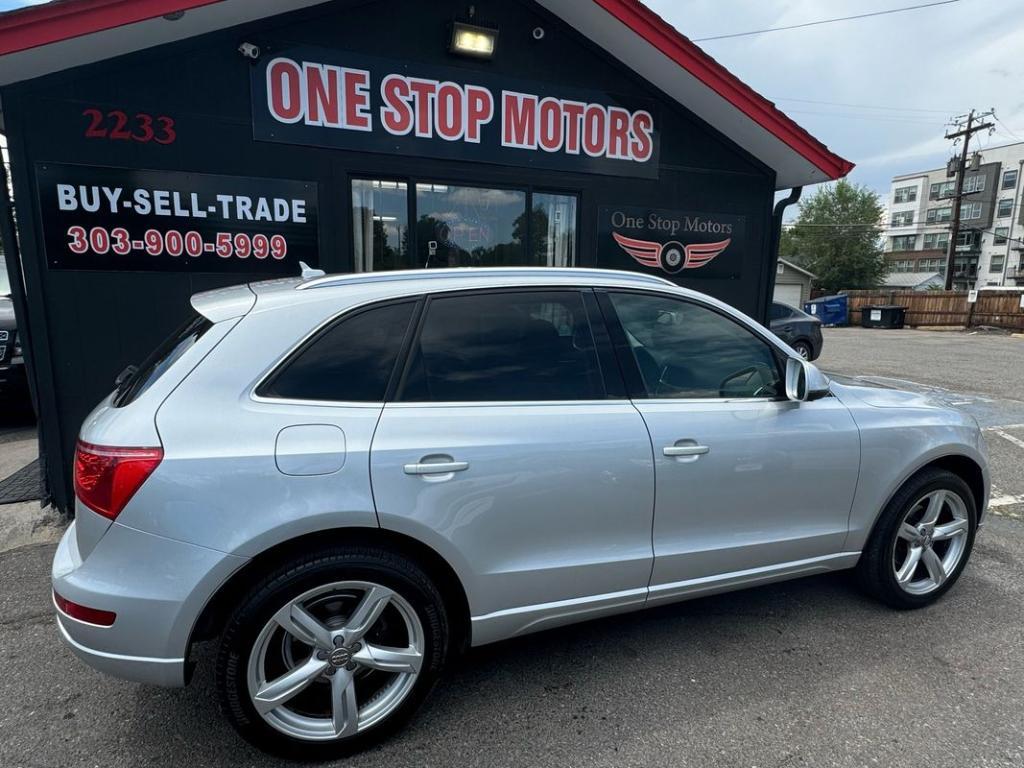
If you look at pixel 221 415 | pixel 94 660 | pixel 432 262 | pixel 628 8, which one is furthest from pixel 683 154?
pixel 94 660

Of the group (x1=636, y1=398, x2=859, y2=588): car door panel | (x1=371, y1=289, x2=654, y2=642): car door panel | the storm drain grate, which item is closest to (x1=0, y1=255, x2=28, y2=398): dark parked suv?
the storm drain grate

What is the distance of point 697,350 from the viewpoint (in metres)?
2.87

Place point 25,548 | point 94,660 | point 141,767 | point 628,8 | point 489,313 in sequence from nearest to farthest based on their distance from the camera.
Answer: point 94,660, point 141,767, point 489,313, point 25,548, point 628,8

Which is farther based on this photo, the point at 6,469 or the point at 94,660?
the point at 6,469

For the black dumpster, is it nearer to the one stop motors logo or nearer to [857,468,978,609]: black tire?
the one stop motors logo

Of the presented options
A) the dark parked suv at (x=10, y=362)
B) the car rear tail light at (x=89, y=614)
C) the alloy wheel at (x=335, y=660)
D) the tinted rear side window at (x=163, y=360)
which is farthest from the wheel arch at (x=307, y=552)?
the dark parked suv at (x=10, y=362)

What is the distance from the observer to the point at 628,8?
483 centimetres

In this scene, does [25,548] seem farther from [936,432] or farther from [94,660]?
[936,432]

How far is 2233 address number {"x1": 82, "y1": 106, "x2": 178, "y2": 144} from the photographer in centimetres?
417

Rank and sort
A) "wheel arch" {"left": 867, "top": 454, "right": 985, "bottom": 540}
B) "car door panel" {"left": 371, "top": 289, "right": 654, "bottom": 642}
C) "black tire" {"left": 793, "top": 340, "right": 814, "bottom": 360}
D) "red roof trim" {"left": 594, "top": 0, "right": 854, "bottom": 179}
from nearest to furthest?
"car door panel" {"left": 371, "top": 289, "right": 654, "bottom": 642}
"wheel arch" {"left": 867, "top": 454, "right": 985, "bottom": 540}
"red roof trim" {"left": 594, "top": 0, "right": 854, "bottom": 179}
"black tire" {"left": 793, "top": 340, "right": 814, "bottom": 360}

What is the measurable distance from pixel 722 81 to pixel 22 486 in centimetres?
672

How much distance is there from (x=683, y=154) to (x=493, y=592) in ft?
16.6

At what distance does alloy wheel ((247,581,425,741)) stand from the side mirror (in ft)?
6.17

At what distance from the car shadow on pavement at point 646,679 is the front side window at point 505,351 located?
4.12 ft
